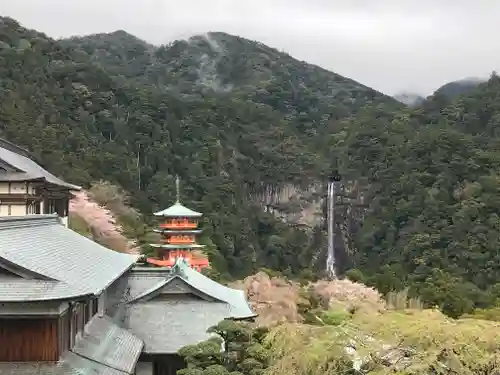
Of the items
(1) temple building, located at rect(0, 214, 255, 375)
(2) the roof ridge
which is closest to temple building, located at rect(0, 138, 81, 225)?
(1) temple building, located at rect(0, 214, 255, 375)

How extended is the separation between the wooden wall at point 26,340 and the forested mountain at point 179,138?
3433 centimetres

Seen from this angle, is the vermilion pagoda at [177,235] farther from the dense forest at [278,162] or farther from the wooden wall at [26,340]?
the wooden wall at [26,340]

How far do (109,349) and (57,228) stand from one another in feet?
11.7

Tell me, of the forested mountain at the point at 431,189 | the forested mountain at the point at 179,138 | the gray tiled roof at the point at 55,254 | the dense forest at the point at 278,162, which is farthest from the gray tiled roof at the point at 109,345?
the forested mountain at the point at 179,138

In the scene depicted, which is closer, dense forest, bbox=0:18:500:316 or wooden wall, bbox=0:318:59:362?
wooden wall, bbox=0:318:59:362

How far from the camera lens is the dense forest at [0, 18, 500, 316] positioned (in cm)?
5059

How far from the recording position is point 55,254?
10039 millimetres

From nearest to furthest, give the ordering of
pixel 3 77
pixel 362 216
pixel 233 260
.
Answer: pixel 3 77 → pixel 233 260 → pixel 362 216

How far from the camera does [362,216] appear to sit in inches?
2835

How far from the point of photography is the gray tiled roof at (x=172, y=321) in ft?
41.6

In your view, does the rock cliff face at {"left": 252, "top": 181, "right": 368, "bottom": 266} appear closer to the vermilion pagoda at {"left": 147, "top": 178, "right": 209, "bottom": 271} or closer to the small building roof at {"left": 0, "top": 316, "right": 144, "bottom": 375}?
the vermilion pagoda at {"left": 147, "top": 178, "right": 209, "bottom": 271}

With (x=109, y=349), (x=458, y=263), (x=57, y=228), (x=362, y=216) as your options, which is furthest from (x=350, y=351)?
(x=362, y=216)

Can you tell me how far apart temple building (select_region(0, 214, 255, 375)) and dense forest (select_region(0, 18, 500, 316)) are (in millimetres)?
21430

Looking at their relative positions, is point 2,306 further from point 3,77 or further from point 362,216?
point 362,216
